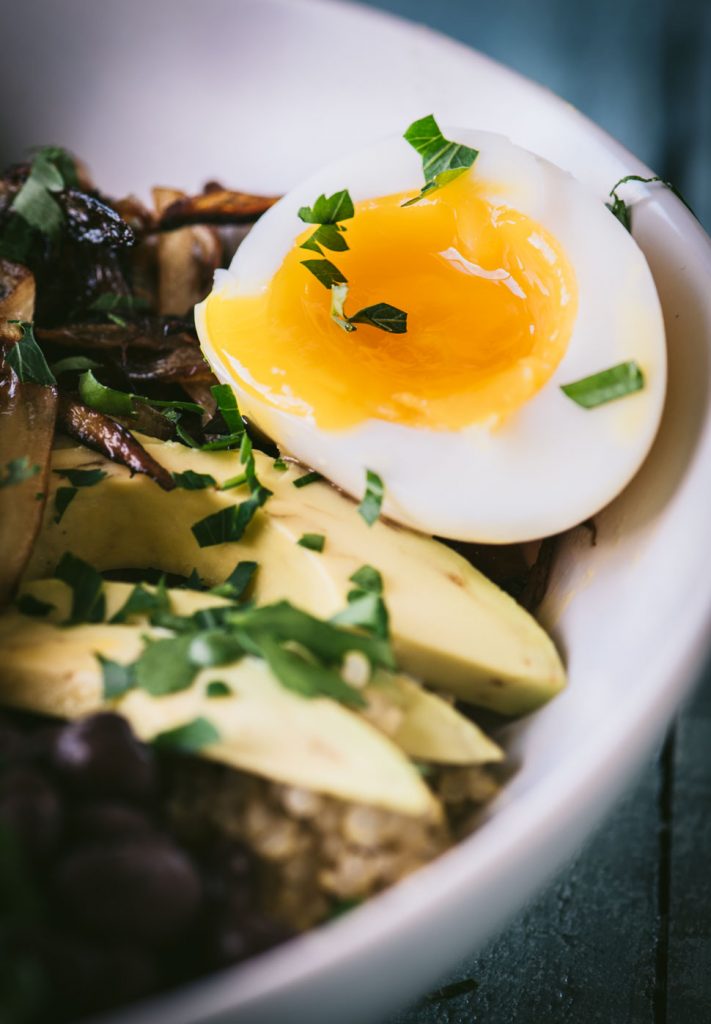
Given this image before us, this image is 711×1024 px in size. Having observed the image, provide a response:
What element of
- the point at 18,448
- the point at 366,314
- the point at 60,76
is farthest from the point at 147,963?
the point at 60,76

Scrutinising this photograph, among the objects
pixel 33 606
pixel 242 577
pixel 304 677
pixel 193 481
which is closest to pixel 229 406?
pixel 193 481

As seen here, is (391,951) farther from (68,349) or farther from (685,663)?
(68,349)

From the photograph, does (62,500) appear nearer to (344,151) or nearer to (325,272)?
(325,272)

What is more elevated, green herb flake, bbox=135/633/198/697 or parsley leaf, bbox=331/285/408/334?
parsley leaf, bbox=331/285/408/334


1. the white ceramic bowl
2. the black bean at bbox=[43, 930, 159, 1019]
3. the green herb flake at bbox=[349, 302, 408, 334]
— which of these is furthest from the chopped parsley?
the black bean at bbox=[43, 930, 159, 1019]

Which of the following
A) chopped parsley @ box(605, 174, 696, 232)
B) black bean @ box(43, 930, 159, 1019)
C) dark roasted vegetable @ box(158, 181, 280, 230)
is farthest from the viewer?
dark roasted vegetable @ box(158, 181, 280, 230)

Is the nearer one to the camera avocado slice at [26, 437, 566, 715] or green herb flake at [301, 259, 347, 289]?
avocado slice at [26, 437, 566, 715]

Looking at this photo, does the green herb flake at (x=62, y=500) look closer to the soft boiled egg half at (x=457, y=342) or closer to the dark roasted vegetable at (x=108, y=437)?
the dark roasted vegetable at (x=108, y=437)

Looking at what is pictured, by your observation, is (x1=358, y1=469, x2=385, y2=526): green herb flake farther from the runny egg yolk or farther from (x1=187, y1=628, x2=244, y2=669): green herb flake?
(x1=187, y1=628, x2=244, y2=669): green herb flake

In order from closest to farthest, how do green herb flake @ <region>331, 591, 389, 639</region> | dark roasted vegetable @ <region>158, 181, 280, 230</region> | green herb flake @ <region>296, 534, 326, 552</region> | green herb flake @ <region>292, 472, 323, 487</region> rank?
green herb flake @ <region>331, 591, 389, 639</region>, green herb flake @ <region>296, 534, 326, 552</region>, green herb flake @ <region>292, 472, 323, 487</region>, dark roasted vegetable @ <region>158, 181, 280, 230</region>
